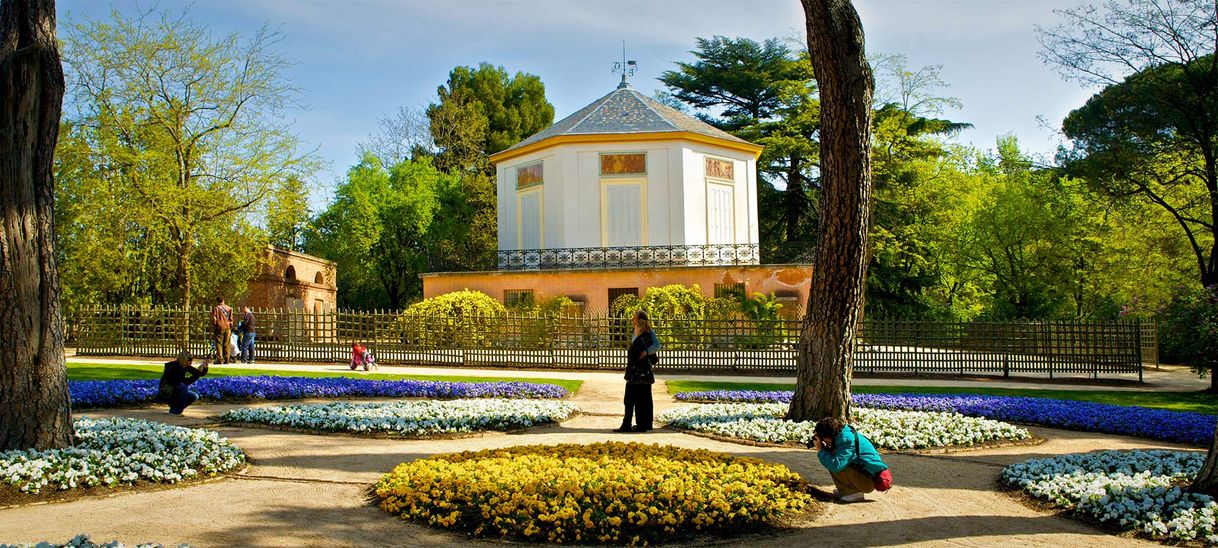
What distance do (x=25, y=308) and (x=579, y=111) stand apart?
3151 cm

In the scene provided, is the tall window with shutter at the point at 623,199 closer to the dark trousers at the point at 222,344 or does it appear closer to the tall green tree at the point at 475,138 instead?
the tall green tree at the point at 475,138

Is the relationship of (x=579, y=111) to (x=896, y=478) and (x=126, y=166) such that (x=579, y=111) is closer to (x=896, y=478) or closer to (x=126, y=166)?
(x=126, y=166)

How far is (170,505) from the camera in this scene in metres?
7.29

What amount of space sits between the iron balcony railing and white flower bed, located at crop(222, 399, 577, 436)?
1904 cm

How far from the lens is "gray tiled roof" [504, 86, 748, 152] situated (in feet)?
114

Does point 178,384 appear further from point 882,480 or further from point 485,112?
point 485,112

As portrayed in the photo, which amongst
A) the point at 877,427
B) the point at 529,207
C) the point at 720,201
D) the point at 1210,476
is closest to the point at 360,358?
the point at 529,207

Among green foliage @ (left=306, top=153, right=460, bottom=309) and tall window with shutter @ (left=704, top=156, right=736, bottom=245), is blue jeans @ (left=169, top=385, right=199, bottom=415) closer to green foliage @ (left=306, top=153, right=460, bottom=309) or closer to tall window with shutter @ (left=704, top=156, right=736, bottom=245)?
tall window with shutter @ (left=704, top=156, right=736, bottom=245)

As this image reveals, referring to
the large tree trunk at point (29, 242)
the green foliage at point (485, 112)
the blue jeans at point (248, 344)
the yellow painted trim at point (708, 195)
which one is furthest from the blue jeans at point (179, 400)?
the green foliage at point (485, 112)

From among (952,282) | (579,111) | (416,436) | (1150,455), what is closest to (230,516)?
(416,436)

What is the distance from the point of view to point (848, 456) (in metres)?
7.76

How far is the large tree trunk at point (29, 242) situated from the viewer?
8.62 meters

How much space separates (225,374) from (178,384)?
23.1ft

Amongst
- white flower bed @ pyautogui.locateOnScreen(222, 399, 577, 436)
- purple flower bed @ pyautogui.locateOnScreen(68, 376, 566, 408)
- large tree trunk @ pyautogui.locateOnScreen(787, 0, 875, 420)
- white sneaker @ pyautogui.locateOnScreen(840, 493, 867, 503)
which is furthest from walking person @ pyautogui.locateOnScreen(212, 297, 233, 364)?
white sneaker @ pyautogui.locateOnScreen(840, 493, 867, 503)
